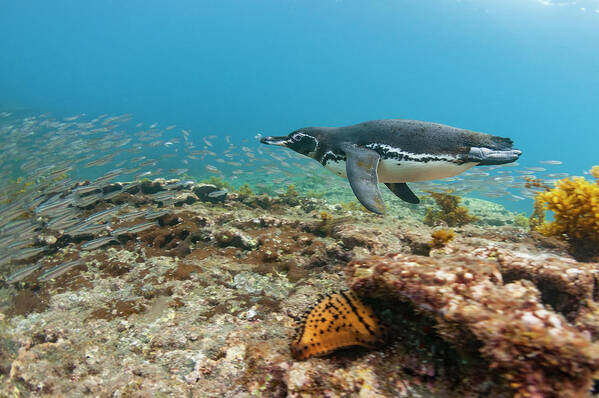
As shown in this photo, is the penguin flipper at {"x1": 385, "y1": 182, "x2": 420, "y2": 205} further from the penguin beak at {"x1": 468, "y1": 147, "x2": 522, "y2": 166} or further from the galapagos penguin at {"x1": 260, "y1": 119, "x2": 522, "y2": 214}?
the penguin beak at {"x1": 468, "y1": 147, "x2": 522, "y2": 166}

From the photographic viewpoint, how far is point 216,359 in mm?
2340

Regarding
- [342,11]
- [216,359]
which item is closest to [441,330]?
[216,359]

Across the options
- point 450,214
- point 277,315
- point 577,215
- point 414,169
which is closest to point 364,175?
point 414,169

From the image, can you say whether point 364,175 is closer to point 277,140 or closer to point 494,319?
point 277,140

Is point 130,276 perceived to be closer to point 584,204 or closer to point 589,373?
point 589,373

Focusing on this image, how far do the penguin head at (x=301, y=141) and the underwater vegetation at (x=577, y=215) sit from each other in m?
3.67

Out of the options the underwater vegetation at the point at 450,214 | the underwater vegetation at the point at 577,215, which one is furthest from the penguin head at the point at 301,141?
the underwater vegetation at the point at 450,214

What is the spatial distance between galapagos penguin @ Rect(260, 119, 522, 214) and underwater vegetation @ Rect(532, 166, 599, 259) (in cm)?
131

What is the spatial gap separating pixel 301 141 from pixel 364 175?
142 centimetres

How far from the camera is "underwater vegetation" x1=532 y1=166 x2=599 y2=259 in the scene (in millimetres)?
3766

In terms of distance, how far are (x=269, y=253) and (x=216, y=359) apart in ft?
7.17

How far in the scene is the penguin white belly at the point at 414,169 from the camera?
3836 millimetres

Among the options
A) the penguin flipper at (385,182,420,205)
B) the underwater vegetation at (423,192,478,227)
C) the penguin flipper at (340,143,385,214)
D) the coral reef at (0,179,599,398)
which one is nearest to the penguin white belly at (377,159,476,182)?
the penguin flipper at (340,143,385,214)

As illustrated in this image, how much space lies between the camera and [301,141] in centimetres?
470
